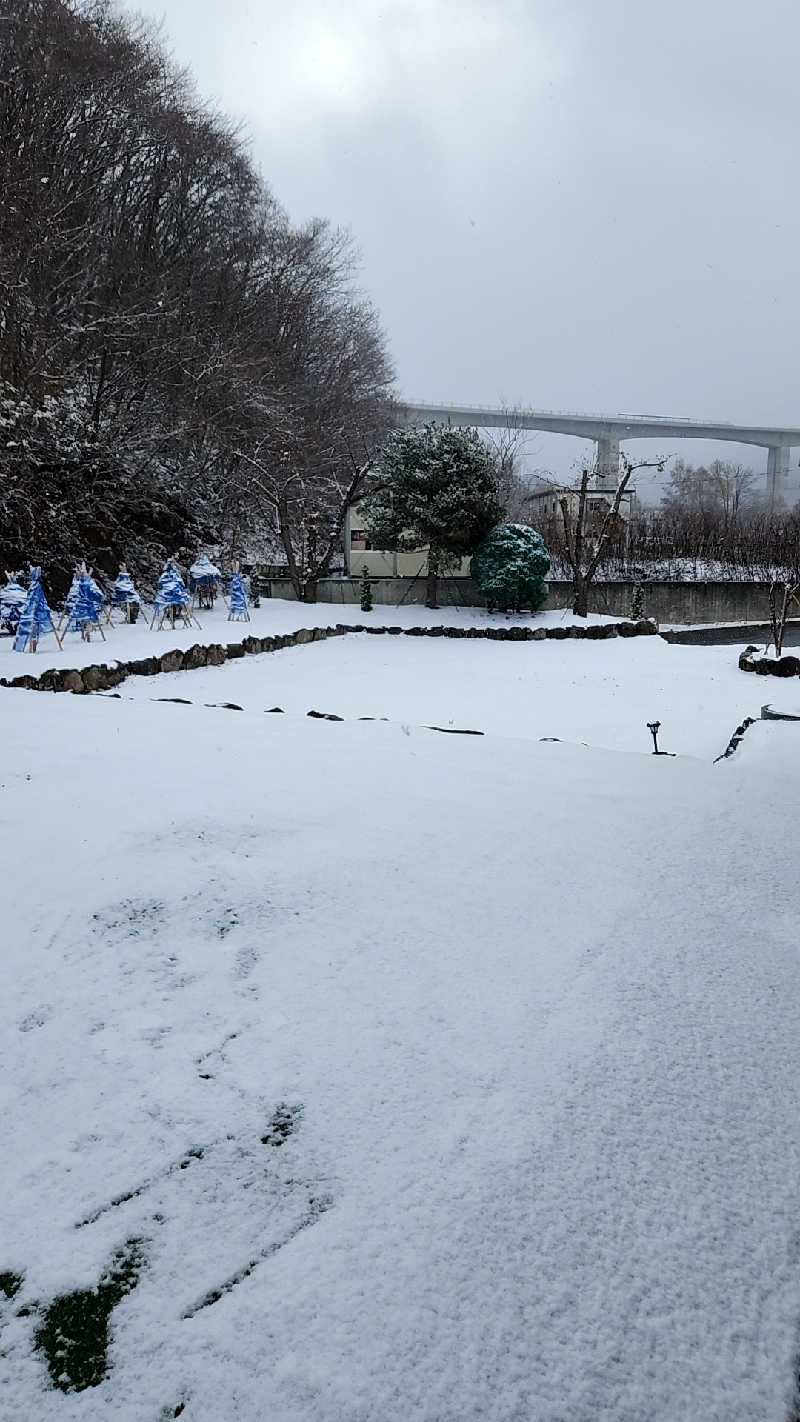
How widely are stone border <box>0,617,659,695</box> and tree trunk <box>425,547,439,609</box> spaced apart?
7.15 ft

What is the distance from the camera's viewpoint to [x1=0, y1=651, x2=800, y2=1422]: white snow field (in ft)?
3.38

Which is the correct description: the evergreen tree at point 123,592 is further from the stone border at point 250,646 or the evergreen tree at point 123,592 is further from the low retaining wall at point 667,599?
the low retaining wall at point 667,599

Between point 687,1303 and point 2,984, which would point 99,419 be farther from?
point 687,1303

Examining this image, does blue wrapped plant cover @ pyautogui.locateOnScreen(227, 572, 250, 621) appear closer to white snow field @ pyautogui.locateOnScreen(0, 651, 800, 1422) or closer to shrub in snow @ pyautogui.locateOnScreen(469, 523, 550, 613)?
shrub in snow @ pyautogui.locateOnScreen(469, 523, 550, 613)

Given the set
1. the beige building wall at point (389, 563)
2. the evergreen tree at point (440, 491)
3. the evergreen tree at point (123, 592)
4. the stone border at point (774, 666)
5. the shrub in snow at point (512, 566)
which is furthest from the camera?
the beige building wall at point (389, 563)

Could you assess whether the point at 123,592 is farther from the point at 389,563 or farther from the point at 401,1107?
the point at 401,1107

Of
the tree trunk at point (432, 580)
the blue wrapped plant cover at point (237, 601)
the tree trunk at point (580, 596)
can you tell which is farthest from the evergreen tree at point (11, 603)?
the tree trunk at point (580, 596)

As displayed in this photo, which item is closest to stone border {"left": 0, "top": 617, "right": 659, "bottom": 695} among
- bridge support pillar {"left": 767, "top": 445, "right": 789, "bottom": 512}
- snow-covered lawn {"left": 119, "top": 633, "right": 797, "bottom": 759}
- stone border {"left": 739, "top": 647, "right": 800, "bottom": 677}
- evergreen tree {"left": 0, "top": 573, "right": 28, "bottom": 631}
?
snow-covered lawn {"left": 119, "top": 633, "right": 797, "bottom": 759}

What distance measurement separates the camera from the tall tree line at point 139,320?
38.0ft

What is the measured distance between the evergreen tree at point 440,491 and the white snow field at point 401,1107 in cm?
1263

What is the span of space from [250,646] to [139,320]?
6714 millimetres

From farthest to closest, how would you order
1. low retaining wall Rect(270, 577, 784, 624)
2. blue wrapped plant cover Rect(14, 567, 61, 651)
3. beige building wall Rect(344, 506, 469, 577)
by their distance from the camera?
beige building wall Rect(344, 506, 469, 577) → low retaining wall Rect(270, 577, 784, 624) → blue wrapped plant cover Rect(14, 567, 61, 651)

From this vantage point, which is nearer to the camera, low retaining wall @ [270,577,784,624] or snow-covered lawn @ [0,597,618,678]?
snow-covered lawn @ [0,597,618,678]

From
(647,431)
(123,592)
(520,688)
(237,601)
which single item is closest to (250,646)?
(123,592)
